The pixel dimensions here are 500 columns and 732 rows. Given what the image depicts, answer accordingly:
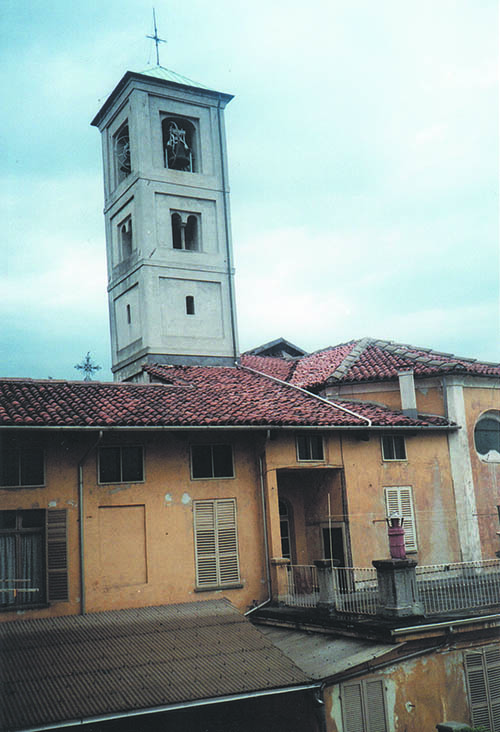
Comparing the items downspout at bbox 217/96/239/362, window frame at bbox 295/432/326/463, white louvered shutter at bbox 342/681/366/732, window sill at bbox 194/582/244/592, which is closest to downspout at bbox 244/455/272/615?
window sill at bbox 194/582/244/592

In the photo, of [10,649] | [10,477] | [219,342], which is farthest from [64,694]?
[219,342]

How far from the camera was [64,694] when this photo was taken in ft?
38.9

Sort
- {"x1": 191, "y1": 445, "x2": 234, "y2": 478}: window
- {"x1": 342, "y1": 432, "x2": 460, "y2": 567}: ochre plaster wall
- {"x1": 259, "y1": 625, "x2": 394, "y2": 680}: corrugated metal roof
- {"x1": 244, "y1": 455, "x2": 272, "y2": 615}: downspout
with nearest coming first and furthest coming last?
{"x1": 259, "y1": 625, "x2": 394, "y2": 680}: corrugated metal roof → {"x1": 244, "y1": 455, "x2": 272, "y2": 615}: downspout → {"x1": 191, "y1": 445, "x2": 234, "y2": 478}: window → {"x1": 342, "y1": 432, "x2": 460, "y2": 567}: ochre plaster wall

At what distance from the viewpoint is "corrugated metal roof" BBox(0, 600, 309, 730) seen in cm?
1170

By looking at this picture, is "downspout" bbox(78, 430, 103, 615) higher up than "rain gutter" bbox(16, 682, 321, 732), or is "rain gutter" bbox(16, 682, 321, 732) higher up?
"downspout" bbox(78, 430, 103, 615)

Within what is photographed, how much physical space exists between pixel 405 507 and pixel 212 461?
5.68m

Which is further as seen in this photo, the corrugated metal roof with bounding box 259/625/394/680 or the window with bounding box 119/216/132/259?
the window with bounding box 119/216/132/259

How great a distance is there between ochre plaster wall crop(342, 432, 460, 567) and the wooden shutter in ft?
23.4

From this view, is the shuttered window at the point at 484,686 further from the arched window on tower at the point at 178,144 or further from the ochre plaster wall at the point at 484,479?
the arched window on tower at the point at 178,144

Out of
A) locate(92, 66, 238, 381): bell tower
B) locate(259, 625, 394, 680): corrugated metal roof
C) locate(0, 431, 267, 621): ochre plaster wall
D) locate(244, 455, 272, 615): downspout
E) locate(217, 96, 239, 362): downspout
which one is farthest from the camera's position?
locate(217, 96, 239, 362): downspout

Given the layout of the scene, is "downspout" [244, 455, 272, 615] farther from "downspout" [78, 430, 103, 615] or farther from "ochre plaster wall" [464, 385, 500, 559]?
"ochre plaster wall" [464, 385, 500, 559]

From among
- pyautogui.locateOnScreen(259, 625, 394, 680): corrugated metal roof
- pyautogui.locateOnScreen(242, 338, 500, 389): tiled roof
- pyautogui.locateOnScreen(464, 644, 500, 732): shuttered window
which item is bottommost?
pyautogui.locateOnScreen(464, 644, 500, 732): shuttered window

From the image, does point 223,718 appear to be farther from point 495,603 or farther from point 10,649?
point 495,603

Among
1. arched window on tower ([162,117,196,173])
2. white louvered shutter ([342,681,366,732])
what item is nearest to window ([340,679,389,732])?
white louvered shutter ([342,681,366,732])
